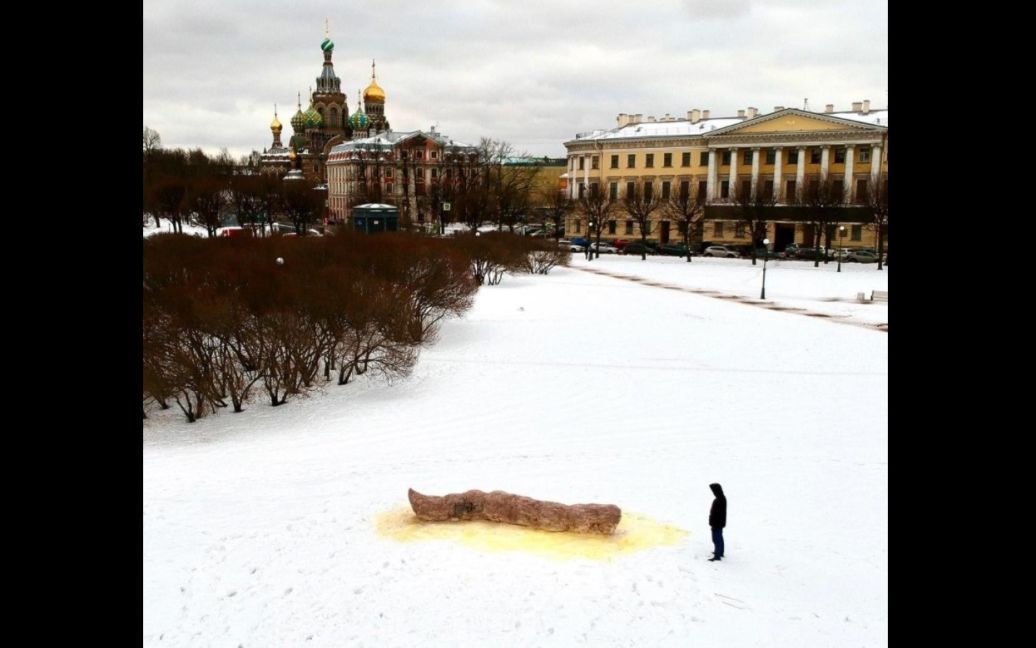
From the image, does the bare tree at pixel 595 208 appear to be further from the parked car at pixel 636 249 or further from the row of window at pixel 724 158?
the row of window at pixel 724 158

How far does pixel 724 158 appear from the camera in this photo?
72.3m

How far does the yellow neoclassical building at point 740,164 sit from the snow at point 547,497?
4093 cm

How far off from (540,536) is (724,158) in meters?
66.6

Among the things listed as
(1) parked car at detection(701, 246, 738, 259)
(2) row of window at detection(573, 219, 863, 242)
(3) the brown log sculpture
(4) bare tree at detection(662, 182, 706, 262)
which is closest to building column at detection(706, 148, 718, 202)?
(4) bare tree at detection(662, 182, 706, 262)

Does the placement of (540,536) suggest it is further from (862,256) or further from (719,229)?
(719,229)

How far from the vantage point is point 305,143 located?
133750 millimetres

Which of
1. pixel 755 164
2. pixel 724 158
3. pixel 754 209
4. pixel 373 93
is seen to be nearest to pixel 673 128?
pixel 724 158

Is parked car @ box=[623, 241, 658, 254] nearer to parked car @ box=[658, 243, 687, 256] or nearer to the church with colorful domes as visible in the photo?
parked car @ box=[658, 243, 687, 256]

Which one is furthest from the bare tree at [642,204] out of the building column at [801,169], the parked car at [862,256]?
the parked car at [862,256]

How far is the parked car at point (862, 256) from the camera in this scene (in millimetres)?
57438

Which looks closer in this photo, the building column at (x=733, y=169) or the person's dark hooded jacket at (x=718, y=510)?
the person's dark hooded jacket at (x=718, y=510)
